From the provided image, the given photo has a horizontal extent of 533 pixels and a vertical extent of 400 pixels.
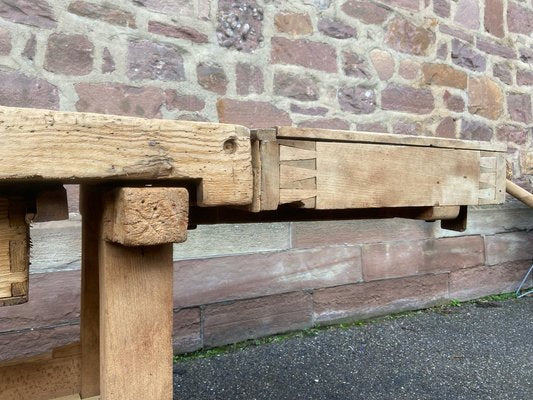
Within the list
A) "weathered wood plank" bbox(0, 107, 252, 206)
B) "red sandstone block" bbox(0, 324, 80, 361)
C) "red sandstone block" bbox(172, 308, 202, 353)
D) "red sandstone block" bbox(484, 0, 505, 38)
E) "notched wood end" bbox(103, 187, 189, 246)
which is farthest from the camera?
"red sandstone block" bbox(484, 0, 505, 38)

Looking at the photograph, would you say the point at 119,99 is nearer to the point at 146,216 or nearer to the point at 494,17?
the point at 146,216

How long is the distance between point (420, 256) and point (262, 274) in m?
1.20

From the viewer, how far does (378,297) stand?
9.75 ft

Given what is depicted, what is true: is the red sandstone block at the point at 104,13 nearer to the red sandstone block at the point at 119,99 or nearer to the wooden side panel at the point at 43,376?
the red sandstone block at the point at 119,99

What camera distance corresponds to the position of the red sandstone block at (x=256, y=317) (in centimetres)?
241

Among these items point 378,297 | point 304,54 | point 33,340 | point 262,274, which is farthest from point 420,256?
point 33,340

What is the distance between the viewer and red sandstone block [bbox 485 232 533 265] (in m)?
3.52

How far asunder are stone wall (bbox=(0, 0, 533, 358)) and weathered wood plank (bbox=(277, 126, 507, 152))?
4.82 ft

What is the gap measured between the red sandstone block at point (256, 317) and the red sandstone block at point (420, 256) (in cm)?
50

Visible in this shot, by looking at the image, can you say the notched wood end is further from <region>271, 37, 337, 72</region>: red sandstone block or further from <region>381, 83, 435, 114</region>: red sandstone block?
<region>381, 83, 435, 114</region>: red sandstone block

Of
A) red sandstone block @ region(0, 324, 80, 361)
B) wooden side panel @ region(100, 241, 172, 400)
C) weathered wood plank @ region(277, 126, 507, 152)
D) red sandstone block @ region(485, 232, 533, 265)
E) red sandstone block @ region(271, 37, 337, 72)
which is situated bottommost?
red sandstone block @ region(0, 324, 80, 361)

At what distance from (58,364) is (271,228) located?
145 cm

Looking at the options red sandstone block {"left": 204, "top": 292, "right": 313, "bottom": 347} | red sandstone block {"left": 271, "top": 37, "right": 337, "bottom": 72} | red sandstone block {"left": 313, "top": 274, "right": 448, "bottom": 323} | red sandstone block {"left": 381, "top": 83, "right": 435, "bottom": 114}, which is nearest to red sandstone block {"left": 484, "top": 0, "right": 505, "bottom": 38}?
red sandstone block {"left": 381, "top": 83, "right": 435, "bottom": 114}

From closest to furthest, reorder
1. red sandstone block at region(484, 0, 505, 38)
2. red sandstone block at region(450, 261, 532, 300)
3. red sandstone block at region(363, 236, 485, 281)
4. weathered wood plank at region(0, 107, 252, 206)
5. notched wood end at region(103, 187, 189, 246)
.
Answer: weathered wood plank at region(0, 107, 252, 206) → notched wood end at region(103, 187, 189, 246) → red sandstone block at region(363, 236, 485, 281) → red sandstone block at region(450, 261, 532, 300) → red sandstone block at region(484, 0, 505, 38)
